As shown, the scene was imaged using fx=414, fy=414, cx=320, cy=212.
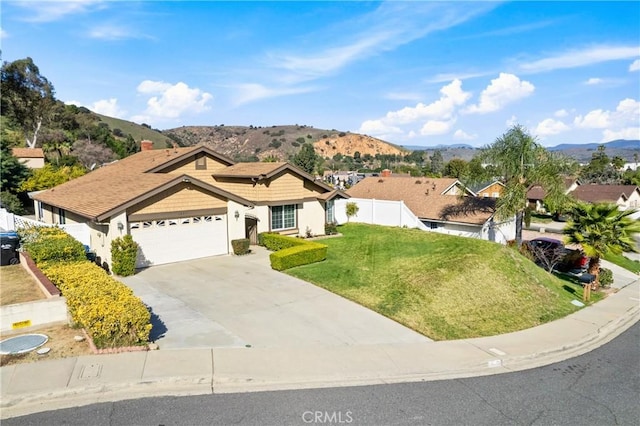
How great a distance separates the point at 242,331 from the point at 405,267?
9798 mm

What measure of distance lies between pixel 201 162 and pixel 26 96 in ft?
179

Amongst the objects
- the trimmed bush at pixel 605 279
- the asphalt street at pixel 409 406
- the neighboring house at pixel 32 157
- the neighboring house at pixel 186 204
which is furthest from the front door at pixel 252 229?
the neighboring house at pixel 32 157

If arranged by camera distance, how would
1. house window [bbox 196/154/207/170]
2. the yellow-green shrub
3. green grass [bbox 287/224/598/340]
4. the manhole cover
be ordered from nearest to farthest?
the manhole cover < the yellow-green shrub < green grass [bbox 287/224/598/340] < house window [bbox 196/154/207/170]

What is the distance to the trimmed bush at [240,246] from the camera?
827 inches

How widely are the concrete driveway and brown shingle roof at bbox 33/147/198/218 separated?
340cm

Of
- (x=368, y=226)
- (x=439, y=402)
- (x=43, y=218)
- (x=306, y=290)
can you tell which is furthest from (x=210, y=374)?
(x=43, y=218)

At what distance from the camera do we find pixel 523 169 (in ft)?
80.4

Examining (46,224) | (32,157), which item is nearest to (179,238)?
(46,224)

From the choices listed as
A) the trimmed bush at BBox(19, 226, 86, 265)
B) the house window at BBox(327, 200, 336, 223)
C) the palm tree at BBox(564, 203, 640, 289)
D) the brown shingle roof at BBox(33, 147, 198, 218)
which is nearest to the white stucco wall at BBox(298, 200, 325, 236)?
the house window at BBox(327, 200, 336, 223)

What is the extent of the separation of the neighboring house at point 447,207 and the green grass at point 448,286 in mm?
4896

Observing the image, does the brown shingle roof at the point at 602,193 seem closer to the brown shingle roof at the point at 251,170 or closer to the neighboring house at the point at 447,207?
the neighboring house at the point at 447,207

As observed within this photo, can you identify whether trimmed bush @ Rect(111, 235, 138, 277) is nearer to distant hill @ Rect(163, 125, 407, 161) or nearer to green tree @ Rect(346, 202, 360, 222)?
green tree @ Rect(346, 202, 360, 222)

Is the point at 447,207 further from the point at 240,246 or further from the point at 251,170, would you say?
the point at 240,246

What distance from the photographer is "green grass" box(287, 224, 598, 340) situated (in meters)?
13.5
